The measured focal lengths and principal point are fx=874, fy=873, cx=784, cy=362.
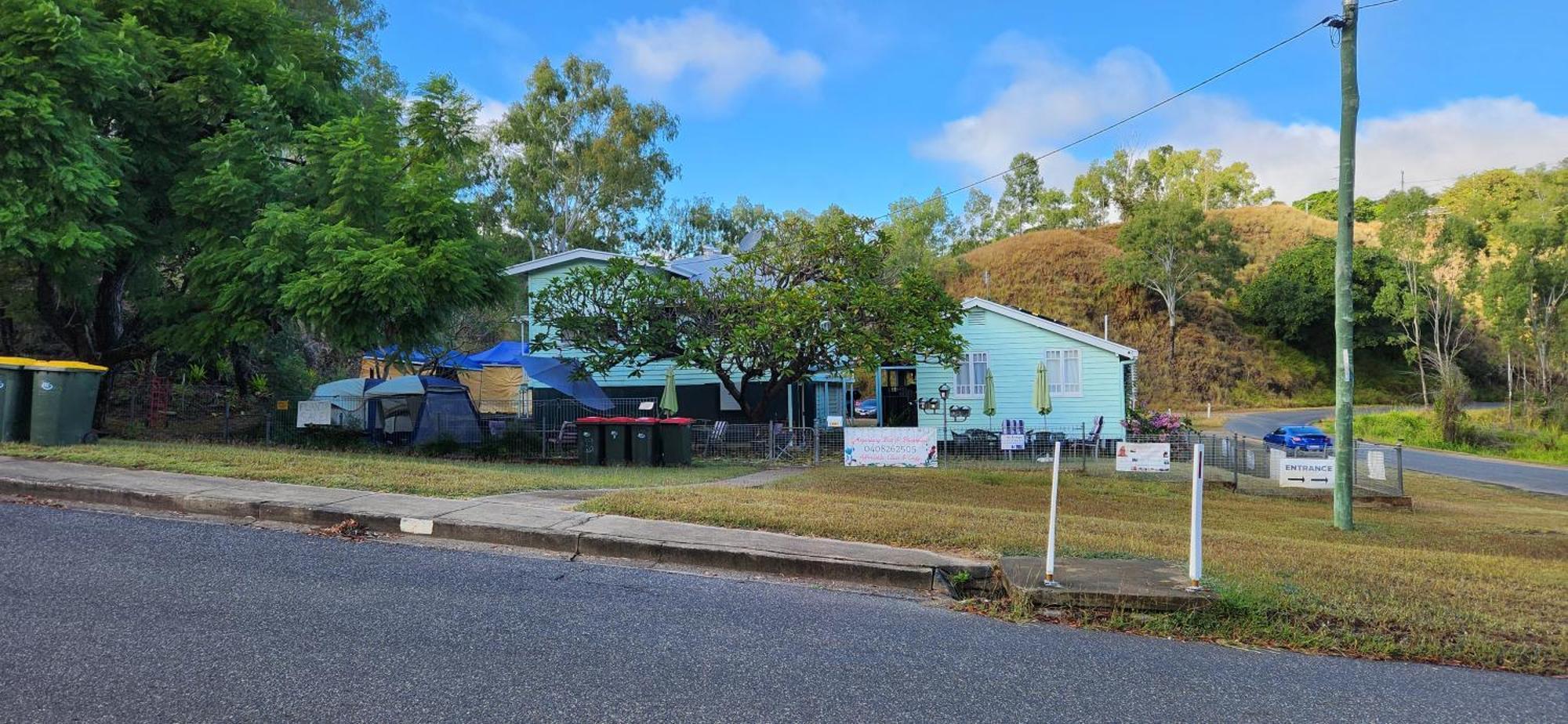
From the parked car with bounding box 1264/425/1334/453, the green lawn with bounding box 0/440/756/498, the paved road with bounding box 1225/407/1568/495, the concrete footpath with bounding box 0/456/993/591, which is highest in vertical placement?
the parked car with bounding box 1264/425/1334/453

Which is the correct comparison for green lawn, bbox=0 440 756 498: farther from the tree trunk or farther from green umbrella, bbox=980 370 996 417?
the tree trunk

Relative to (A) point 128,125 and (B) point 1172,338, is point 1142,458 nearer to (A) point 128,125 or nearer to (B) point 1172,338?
(A) point 128,125

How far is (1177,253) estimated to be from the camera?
202ft

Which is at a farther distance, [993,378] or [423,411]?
[993,378]

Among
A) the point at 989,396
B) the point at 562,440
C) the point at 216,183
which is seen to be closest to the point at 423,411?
the point at 562,440

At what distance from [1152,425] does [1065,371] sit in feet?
9.25

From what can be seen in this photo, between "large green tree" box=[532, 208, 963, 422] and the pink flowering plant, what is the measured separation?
6369 millimetres

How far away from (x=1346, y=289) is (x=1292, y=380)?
5505 cm

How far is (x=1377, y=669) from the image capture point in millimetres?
5031

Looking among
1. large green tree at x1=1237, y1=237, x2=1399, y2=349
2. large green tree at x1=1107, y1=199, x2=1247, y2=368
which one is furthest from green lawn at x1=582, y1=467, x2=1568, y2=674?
large green tree at x1=1237, y1=237, x2=1399, y2=349

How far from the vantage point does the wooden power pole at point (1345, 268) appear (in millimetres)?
12906

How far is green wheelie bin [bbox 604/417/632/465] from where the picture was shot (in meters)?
17.0

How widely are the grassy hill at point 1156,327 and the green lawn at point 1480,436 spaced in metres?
14.2

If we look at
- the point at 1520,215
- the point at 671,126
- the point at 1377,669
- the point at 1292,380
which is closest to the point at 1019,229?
the point at 1292,380
